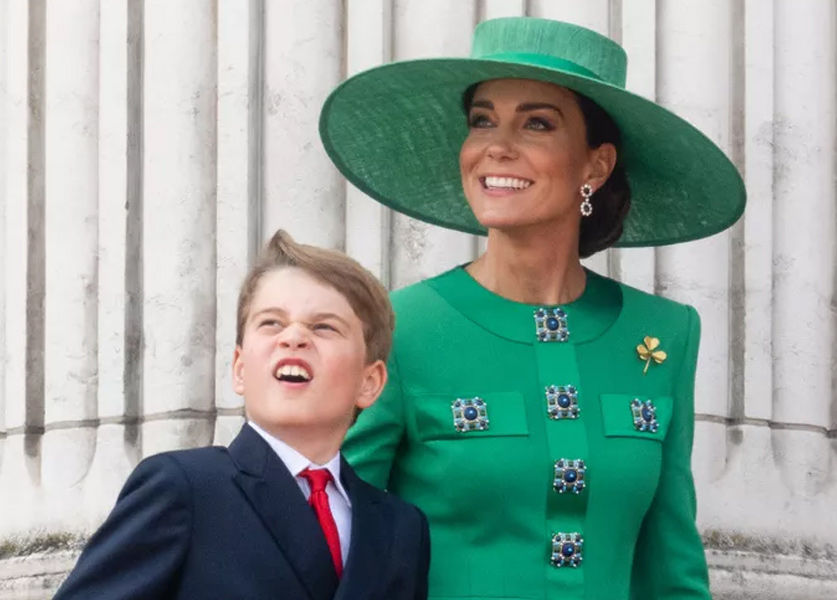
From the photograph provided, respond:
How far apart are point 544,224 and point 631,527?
570 mm

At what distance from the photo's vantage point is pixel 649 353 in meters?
4.45

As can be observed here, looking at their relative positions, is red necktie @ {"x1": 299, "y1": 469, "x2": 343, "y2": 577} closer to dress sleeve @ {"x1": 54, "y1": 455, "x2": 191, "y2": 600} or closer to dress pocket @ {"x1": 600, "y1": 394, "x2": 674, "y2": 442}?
dress sleeve @ {"x1": 54, "y1": 455, "x2": 191, "y2": 600}

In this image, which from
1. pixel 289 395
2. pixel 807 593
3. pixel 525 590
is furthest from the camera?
pixel 807 593

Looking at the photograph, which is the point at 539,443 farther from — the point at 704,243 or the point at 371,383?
the point at 704,243

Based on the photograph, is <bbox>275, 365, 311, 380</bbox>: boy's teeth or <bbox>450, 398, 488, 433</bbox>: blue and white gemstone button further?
<bbox>450, 398, 488, 433</bbox>: blue and white gemstone button

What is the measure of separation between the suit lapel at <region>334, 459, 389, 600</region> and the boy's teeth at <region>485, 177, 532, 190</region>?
0.65m

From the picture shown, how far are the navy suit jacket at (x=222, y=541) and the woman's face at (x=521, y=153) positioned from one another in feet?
2.38

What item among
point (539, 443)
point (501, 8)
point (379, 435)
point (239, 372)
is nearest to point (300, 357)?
point (239, 372)

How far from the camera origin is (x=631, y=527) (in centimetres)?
433

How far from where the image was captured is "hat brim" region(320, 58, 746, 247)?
172 inches

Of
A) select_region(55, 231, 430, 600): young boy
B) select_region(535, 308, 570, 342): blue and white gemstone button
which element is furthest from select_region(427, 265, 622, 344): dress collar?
select_region(55, 231, 430, 600): young boy

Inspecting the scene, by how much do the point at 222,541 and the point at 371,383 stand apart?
1.38 ft

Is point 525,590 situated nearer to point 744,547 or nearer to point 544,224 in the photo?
point 544,224

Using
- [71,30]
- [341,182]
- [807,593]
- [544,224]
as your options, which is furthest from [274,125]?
[807,593]
